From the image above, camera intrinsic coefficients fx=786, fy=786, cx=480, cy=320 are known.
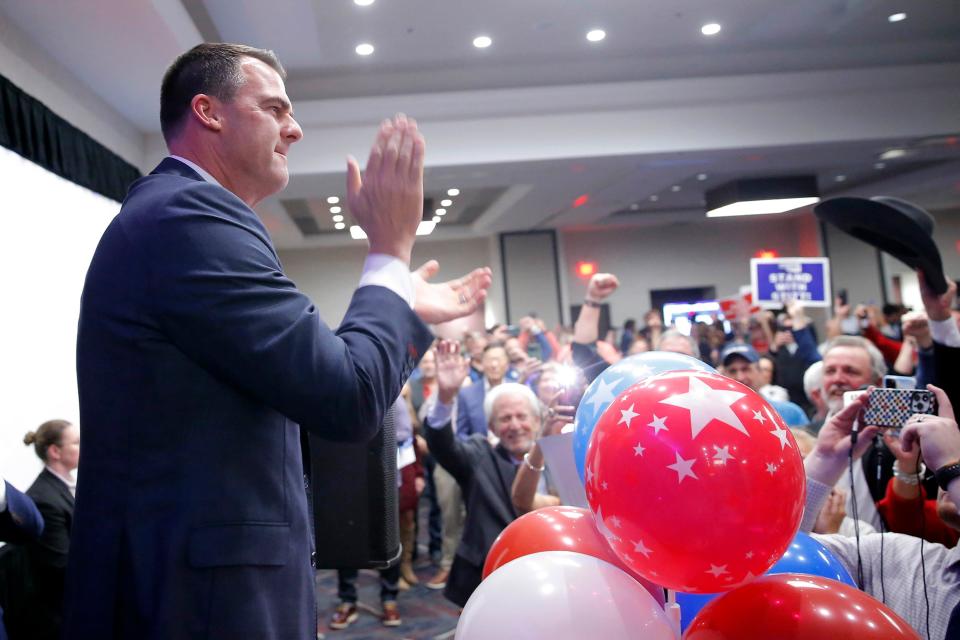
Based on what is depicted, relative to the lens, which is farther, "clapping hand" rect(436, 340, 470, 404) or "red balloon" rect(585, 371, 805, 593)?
"clapping hand" rect(436, 340, 470, 404)

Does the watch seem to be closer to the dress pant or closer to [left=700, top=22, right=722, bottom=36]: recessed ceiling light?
the dress pant

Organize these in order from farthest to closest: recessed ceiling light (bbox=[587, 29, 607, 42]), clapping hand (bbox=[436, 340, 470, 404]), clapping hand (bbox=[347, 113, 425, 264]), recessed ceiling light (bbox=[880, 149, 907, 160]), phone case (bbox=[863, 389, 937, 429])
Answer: recessed ceiling light (bbox=[880, 149, 907, 160]), recessed ceiling light (bbox=[587, 29, 607, 42]), clapping hand (bbox=[436, 340, 470, 404]), phone case (bbox=[863, 389, 937, 429]), clapping hand (bbox=[347, 113, 425, 264])

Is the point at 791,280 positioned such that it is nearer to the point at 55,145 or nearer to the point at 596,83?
the point at 596,83

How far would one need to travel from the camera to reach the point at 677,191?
38.2 ft

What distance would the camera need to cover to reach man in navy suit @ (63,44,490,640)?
35.5 inches

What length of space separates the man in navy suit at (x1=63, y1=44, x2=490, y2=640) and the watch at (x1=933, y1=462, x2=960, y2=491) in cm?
103

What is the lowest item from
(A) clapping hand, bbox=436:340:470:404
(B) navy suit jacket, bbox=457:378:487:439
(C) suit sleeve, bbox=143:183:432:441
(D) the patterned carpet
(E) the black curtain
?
(D) the patterned carpet

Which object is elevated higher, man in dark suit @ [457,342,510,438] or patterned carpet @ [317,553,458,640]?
man in dark suit @ [457,342,510,438]

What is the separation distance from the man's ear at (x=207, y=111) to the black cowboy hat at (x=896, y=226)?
5.89 ft

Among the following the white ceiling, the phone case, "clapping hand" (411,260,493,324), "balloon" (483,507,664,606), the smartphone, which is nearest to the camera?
"clapping hand" (411,260,493,324)

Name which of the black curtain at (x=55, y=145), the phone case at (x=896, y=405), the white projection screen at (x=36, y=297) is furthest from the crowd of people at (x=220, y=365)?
the black curtain at (x=55, y=145)

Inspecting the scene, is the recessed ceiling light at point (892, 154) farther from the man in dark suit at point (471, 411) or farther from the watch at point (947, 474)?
the watch at point (947, 474)

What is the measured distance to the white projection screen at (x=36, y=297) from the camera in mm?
4199

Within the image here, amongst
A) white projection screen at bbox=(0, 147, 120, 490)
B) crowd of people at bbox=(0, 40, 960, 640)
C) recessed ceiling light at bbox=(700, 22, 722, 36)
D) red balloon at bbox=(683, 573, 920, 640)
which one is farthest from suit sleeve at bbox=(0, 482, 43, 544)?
recessed ceiling light at bbox=(700, 22, 722, 36)
